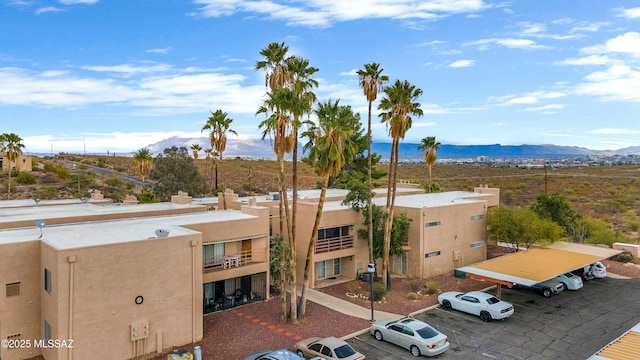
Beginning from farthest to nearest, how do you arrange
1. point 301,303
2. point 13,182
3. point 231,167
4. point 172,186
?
point 231,167
point 13,182
point 172,186
point 301,303

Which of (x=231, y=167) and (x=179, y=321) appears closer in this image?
(x=179, y=321)

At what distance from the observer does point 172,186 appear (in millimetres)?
53969

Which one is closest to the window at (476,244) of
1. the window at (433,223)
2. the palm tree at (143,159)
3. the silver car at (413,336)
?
the window at (433,223)

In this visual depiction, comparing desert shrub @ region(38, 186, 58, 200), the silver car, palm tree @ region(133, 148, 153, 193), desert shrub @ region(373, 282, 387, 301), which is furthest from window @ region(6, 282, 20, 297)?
desert shrub @ region(38, 186, 58, 200)

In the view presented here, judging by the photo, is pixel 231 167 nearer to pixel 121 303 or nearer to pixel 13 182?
pixel 13 182

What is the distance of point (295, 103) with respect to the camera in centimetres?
2270

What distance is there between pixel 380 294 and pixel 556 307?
10.9m

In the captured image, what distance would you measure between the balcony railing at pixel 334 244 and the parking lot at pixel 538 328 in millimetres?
8357

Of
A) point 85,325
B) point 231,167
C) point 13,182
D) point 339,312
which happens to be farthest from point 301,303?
point 231,167

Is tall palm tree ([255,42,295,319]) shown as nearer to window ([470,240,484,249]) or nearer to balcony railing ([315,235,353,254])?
balcony railing ([315,235,353,254])

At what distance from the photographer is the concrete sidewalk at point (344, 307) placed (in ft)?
84.2

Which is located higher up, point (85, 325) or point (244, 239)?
point (244, 239)

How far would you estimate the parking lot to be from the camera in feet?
68.4

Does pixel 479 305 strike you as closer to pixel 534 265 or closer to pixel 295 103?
pixel 534 265
